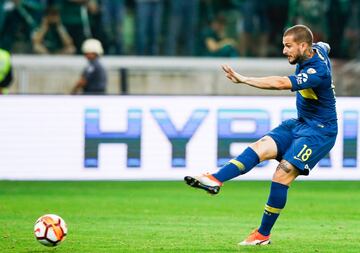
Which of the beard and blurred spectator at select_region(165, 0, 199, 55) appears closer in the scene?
the beard

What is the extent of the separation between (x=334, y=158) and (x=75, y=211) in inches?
212

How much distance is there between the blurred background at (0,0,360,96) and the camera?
76.9 ft

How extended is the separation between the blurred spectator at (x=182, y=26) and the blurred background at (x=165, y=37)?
2 cm

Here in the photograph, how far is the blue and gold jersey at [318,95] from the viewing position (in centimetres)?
→ 1104

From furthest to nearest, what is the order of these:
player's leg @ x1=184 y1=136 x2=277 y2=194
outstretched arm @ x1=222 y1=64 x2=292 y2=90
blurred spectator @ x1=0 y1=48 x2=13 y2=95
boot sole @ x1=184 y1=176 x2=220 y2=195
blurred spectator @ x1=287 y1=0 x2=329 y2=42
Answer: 1. blurred spectator @ x1=287 y1=0 x2=329 y2=42
2. blurred spectator @ x1=0 y1=48 x2=13 y2=95
3. player's leg @ x1=184 y1=136 x2=277 y2=194
4. boot sole @ x1=184 y1=176 x2=220 y2=195
5. outstretched arm @ x1=222 y1=64 x2=292 y2=90

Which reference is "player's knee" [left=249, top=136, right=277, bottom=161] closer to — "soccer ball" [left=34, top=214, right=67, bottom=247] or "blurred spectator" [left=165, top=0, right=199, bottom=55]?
"soccer ball" [left=34, top=214, right=67, bottom=247]

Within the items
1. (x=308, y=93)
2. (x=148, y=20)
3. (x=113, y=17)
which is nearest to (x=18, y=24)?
(x=113, y=17)

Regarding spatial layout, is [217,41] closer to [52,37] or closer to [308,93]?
[52,37]

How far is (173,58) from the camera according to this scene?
24234 mm

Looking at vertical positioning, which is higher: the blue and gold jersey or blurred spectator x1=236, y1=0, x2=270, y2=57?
the blue and gold jersey

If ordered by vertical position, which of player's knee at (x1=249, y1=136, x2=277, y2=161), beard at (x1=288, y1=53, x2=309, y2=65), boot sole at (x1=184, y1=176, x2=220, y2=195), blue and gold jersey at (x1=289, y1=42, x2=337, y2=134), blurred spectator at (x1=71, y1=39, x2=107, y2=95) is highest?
beard at (x1=288, y1=53, x2=309, y2=65)

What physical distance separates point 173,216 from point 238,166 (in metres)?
2.80

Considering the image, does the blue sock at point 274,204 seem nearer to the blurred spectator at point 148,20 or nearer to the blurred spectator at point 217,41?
the blurred spectator at point 148,20

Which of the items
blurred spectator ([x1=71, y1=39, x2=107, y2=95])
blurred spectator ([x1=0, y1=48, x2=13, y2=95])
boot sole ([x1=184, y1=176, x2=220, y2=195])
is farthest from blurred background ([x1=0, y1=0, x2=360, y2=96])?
boot sole ([x1=184, y1=176, x2=220, y2=195])
